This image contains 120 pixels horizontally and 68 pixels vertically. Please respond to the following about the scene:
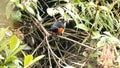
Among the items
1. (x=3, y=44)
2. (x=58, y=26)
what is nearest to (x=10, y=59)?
(x=3, y=44)

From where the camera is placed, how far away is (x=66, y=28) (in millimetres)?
2680

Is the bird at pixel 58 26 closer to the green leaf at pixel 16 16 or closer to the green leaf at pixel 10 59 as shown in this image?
the green leaf at pixel 16 16

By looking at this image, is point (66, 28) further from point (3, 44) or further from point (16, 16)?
point (3, 44)

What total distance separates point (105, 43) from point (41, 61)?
899 millimetres

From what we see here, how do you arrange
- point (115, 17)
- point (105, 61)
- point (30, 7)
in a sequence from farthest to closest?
point (115, 17) → point (30, 7) → point (105, 61)

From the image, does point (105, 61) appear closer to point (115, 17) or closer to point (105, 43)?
point (105, 43)

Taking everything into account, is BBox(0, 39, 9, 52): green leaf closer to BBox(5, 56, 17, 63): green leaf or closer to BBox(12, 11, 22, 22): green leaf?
BBox(5, 56, 17, 63): green leaf

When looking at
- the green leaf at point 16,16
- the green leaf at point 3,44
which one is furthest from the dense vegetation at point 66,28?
the green leaf at point 3,44

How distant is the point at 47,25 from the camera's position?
259cm

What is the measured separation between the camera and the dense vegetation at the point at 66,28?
2201mm

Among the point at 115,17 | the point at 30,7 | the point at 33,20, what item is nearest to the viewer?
the point at 30,7

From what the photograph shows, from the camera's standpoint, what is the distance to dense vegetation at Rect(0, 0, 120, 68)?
220 cm

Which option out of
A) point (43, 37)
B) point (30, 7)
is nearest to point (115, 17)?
point (43, 37)

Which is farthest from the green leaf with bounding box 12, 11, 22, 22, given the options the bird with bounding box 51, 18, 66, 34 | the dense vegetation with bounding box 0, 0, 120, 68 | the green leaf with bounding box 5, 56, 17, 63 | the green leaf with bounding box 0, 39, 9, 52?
the green leaf with bounding box 5, 56, 17, 63
